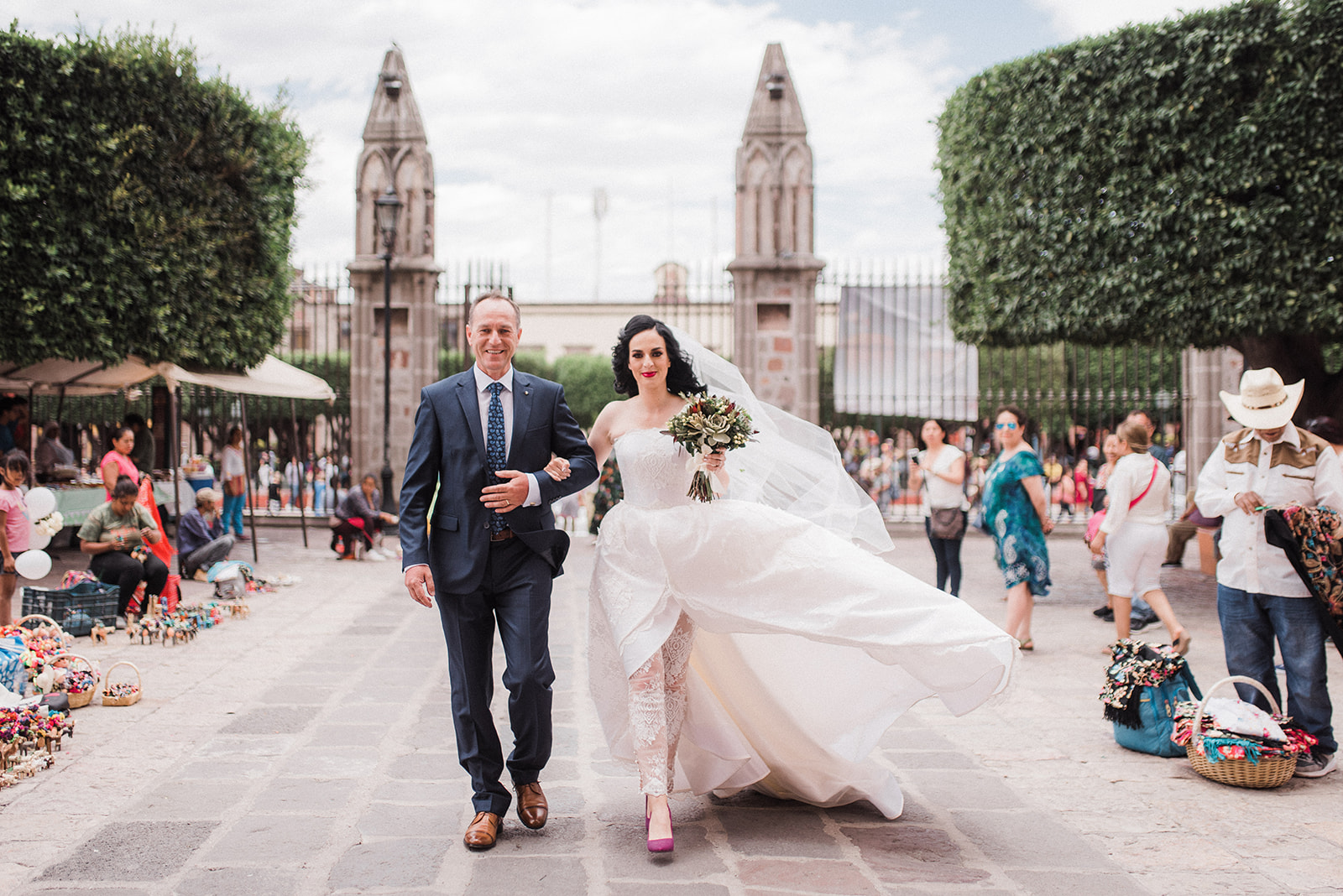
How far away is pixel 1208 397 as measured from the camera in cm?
1802

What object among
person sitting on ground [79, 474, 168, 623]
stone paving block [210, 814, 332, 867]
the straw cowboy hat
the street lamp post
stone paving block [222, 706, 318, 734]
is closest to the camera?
stone paving block [210, 814, 332, 867]

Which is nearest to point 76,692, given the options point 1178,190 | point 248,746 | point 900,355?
point 248,746

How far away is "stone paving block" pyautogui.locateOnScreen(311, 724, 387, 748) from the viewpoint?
538cm

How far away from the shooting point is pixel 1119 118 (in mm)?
11031

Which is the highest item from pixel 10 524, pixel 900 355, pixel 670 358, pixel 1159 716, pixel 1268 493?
pixel 900 355

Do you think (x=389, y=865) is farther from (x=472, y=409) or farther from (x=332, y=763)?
Answer: (x=472, y=409)

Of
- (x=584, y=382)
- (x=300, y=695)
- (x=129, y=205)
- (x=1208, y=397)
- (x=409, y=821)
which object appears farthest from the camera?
(x=584, y=382)

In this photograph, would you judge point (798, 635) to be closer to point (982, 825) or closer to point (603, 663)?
point (603, 663)

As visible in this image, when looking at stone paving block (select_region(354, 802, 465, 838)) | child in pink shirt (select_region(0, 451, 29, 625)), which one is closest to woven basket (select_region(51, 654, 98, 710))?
child in pink shirt (select_region(0, 451, 29, 625))

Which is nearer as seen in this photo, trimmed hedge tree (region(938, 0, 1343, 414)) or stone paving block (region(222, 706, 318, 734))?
stone paving block (region(222, 706, 318, 734))

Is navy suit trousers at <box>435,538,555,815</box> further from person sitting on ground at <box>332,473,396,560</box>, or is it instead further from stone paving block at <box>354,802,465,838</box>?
person sitting on ground at <box>332,473,396,560</box>

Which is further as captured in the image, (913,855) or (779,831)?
(779,831)

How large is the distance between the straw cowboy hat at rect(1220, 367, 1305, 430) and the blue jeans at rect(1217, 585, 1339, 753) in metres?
0.86

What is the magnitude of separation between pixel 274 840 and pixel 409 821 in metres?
0.51
